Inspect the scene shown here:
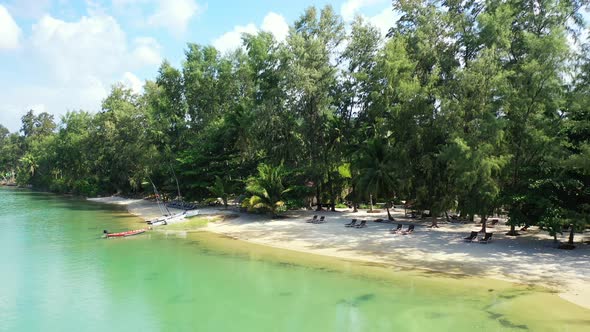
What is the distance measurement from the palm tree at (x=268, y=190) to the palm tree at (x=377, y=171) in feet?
→ 18.6

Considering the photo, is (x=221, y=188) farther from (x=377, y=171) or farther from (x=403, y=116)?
(x=403, y=116)

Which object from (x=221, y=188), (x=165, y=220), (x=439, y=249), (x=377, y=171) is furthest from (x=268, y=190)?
(x=439, y=249)

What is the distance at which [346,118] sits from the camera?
3256 centimetres

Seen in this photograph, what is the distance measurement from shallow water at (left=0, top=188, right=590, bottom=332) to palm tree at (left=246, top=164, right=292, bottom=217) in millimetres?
7078

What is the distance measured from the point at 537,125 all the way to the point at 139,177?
157ft

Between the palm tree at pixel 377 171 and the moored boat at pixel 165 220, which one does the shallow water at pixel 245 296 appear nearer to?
the moored boat at pixel 165 220

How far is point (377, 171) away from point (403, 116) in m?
4.08

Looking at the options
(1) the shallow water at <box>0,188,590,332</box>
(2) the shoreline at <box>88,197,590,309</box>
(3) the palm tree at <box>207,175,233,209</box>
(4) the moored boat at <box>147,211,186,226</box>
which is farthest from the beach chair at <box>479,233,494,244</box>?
(3) the palm tree at <box>207,175,233,209</box>

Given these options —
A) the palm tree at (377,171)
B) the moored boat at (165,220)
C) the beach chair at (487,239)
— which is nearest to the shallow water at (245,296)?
the beach chair at (487,239)

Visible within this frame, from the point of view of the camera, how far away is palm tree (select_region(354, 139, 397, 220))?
26719 millimetres

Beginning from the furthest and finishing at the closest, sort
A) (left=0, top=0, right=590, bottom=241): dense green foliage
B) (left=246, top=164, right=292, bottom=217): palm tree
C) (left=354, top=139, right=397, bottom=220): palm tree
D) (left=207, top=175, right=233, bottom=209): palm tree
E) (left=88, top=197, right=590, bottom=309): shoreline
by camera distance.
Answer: (left=207, top=175, right=233, bottom=209): palm tree < (left=246, top=164, right=292, bottom=217): palm tree < (left=354, top=139, right=397, bottom=220): palm tree < (left=0, top=0, right=590, bottom=241): dense green foliage < (left=88, top=197, right=590, bottom=309): shoreline

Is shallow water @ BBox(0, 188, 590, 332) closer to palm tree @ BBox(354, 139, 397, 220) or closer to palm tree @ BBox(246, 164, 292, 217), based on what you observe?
palm tree @ BBox(246, 164, 292, 217)

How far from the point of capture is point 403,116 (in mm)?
24703

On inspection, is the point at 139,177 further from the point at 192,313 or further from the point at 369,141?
the point at 192,313
